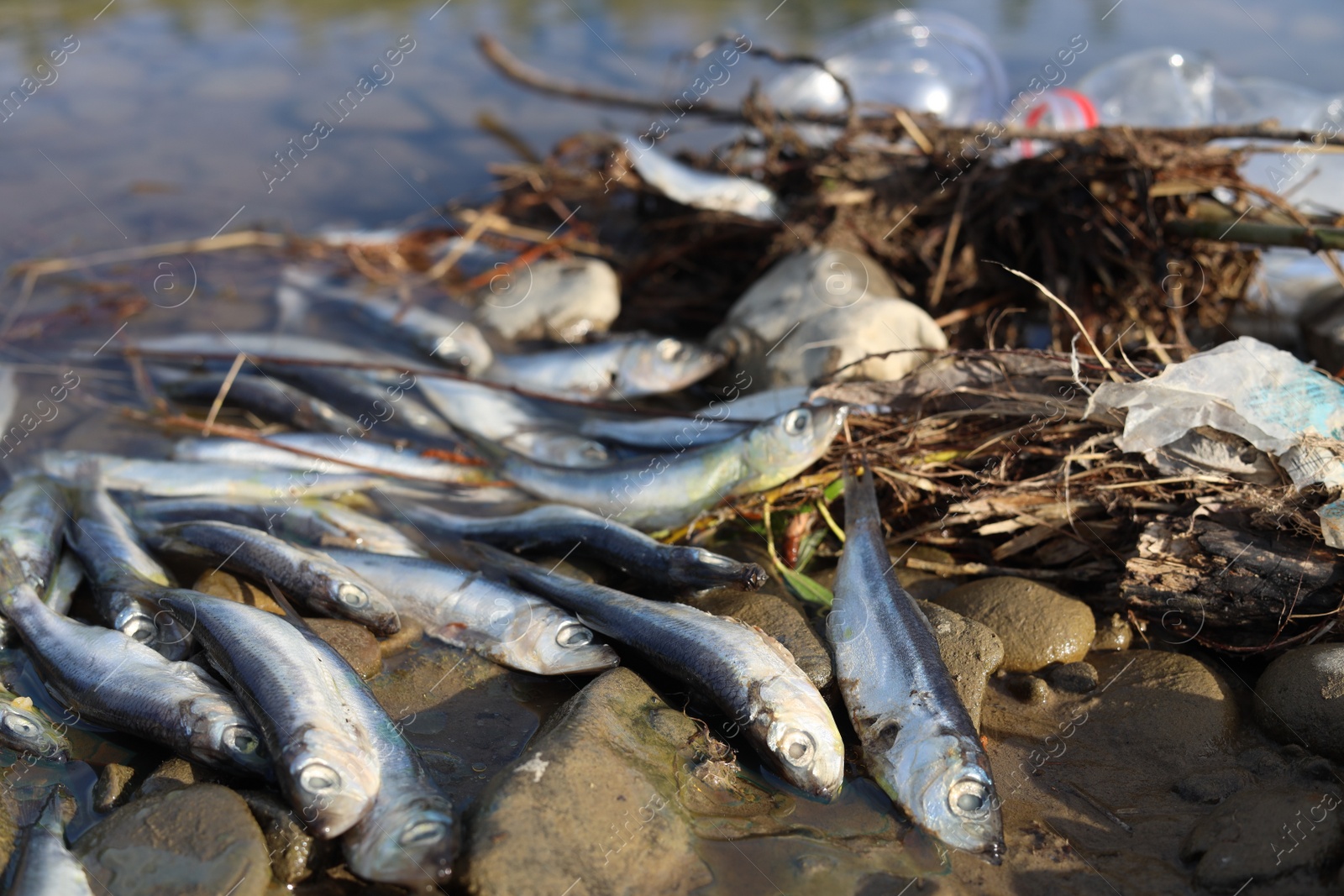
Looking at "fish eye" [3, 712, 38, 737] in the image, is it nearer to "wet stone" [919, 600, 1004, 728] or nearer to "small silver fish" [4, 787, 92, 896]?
"small silver fish" [4, 787, 92, 896]

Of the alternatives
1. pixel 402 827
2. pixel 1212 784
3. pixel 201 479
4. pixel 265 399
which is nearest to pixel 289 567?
pixel 201 479

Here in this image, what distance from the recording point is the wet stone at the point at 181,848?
2.61 meters

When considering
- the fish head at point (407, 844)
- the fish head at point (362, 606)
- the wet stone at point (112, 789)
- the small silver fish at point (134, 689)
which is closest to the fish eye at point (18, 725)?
the small silver fish at point (134, 689)

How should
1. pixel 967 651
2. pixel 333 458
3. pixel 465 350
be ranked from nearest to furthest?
pixel 967 651, pixel 333 458, pixel 465 350

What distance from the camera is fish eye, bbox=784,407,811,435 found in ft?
13.8

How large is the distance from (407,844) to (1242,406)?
3644mm

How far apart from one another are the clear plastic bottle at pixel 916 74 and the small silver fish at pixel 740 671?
6.73 metres

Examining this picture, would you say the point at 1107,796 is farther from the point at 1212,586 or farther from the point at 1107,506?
the point at 1107,506

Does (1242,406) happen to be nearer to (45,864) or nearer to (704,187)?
(704,187)

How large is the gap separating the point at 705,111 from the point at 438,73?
5978 mm

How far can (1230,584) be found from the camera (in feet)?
12.0

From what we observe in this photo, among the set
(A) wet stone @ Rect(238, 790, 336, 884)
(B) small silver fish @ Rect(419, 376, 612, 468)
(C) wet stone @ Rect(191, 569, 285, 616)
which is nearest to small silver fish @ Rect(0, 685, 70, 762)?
(C) wet stone @ Rect(191, 569, 285, 616)

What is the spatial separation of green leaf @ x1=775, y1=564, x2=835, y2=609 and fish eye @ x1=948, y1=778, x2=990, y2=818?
3.69ft

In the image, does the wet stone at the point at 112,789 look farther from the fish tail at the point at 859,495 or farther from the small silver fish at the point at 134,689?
the fish tail at the point at 859,495
